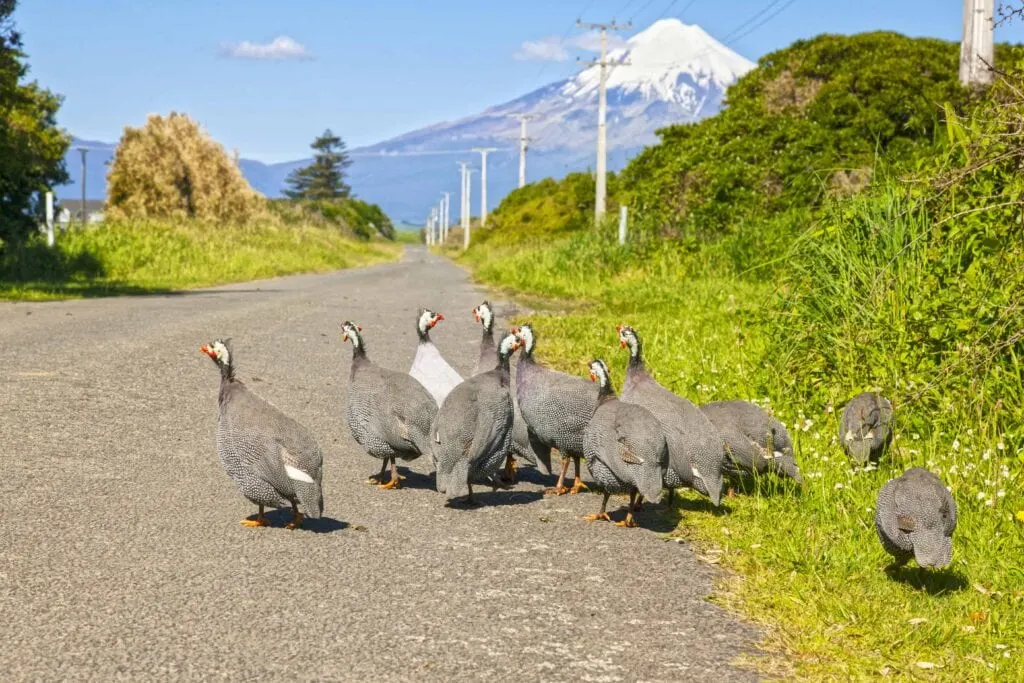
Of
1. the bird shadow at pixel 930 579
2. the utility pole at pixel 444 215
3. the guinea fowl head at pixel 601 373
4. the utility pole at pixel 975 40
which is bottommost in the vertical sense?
the bird shadow at pixel 930 579

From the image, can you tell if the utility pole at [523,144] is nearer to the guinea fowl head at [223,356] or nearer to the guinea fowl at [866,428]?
the guinea fowl at [866,428]

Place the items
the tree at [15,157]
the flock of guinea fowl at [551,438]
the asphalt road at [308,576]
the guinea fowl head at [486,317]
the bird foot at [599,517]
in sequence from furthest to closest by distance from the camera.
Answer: the tree at [15,157] < the guinea fowl head at [486,317] < the bird foot at [599,517] < the flock of guinea fowl at [551,438] < the asphalt road at [308,576]

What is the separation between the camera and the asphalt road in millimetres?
4500

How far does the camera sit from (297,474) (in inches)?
245

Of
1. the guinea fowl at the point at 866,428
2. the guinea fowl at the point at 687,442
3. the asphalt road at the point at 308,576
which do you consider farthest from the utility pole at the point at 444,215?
the guinea fowl at the point at 687,442

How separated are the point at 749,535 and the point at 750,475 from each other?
1066mm

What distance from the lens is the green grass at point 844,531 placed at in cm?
482

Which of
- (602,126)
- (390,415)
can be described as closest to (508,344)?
(390,415)

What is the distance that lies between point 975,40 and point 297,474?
9273 mm

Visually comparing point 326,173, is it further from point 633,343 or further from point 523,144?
point 633,343

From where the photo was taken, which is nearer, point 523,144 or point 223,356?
point 223,356

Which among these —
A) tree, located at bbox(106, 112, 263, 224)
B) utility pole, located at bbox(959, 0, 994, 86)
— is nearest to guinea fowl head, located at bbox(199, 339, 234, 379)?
utility pole, located at bbox(959, 0, 994, 86)

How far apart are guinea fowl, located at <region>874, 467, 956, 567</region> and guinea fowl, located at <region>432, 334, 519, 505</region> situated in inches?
88.9

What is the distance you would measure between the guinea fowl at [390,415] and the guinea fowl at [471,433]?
218 millimetres
